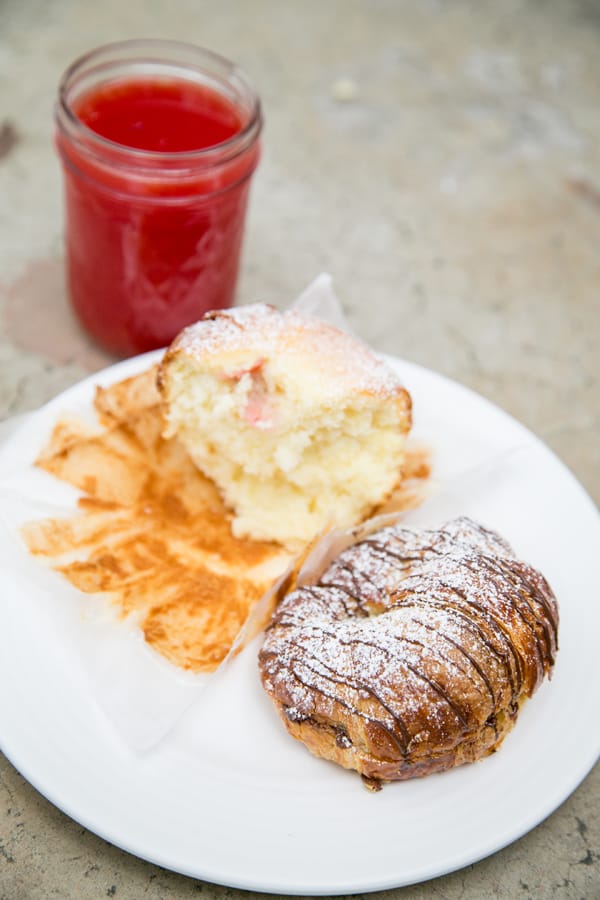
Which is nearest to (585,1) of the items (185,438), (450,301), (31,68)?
(450,301)

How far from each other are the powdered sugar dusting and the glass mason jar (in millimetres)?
286

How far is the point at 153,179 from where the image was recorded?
1903 mm

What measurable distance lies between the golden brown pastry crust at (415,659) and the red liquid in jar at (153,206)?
0.86 m

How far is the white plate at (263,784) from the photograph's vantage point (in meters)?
1.33

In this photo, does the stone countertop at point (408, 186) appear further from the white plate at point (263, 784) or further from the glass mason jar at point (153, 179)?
the glass mason jar at point (153, 179)

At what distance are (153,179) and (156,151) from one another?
157 millimetres

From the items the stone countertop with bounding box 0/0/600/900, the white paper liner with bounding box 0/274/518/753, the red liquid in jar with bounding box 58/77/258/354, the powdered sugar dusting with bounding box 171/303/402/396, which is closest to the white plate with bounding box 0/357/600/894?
the white paper liner with bounding box 0/274/518/753

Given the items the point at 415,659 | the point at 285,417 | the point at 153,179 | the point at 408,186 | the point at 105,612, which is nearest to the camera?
the point at 415,659

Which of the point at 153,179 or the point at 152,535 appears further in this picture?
the point at 153,179

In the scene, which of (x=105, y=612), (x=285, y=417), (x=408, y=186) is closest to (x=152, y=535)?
(x=105, y=612)

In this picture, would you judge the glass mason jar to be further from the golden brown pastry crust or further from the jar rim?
the golden brown pastry crust

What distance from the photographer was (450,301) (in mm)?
2738

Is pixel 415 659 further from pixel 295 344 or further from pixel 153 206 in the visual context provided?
pixel 153 206

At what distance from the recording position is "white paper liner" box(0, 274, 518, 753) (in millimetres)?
1505
